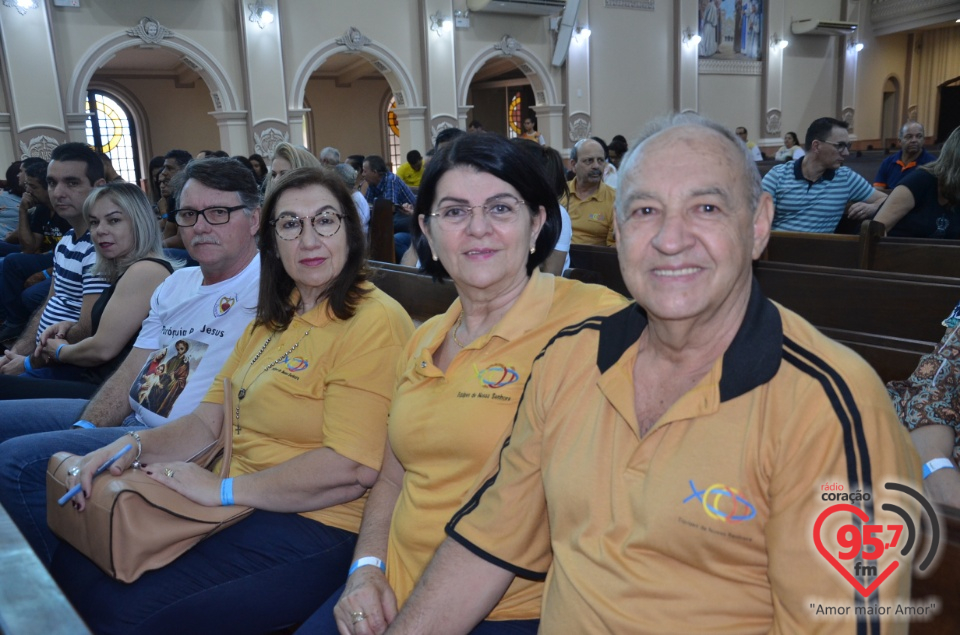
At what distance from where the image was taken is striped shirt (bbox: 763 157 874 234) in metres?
4.66

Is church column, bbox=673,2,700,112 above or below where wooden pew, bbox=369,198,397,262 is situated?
above

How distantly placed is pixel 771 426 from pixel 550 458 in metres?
0.37

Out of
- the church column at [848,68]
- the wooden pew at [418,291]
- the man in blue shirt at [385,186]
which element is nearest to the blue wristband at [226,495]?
the wooden pew at [418,291]

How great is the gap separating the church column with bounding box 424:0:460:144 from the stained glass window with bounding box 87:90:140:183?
7.09 meters

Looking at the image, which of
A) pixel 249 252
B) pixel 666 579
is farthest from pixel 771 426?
pixel 249 252

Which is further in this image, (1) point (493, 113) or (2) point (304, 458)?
(1) point (493, 113)

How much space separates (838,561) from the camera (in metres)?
0.93

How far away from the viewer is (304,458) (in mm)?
1771

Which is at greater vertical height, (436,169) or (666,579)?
(436,169)

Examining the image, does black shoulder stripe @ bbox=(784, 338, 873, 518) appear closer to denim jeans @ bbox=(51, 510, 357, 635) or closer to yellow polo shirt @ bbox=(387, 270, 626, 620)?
yellow polo shirt @ bbox=(387, 270, 626, 620)

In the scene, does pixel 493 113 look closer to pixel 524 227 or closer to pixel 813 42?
pixel 813 42

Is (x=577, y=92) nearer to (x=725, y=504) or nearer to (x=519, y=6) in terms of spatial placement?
(x=519, y=6)

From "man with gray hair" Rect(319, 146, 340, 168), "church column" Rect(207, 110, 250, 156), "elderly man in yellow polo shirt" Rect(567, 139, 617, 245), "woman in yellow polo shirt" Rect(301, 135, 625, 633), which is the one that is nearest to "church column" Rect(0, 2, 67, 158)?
"church column" Rect(207, 110, 250, 156)

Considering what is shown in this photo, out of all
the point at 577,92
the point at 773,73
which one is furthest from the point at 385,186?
the point at 773,73
